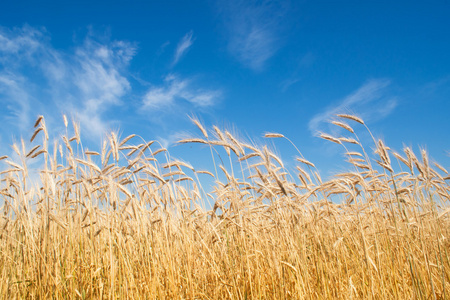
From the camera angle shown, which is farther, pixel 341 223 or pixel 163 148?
pixel 341 223

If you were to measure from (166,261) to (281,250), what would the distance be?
134 cm

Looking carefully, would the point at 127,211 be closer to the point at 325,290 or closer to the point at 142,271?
the point at 142,271

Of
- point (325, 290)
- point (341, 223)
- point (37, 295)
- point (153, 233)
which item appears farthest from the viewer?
point (341, 223)

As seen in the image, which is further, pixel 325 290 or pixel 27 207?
pixel 27 207

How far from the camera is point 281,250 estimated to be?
133 inches

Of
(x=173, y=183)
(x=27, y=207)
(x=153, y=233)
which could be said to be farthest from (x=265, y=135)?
(x=27, y=207)

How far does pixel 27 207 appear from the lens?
10.1ft

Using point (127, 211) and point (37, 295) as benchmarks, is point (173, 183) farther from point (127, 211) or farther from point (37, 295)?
point (37, 295)

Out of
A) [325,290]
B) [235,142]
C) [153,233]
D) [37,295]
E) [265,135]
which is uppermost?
[265,135]

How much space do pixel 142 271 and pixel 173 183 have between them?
41.8 inches

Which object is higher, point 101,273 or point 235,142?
point 235,142

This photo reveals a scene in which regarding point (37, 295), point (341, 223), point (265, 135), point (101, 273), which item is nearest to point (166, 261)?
point (101, 273)

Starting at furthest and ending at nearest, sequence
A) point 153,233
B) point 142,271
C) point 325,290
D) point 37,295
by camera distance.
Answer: point 153,233 → point 142,271 → point 37,295 → point 325,290

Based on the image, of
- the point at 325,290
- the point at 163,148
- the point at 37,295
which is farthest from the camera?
the point at 163,148
